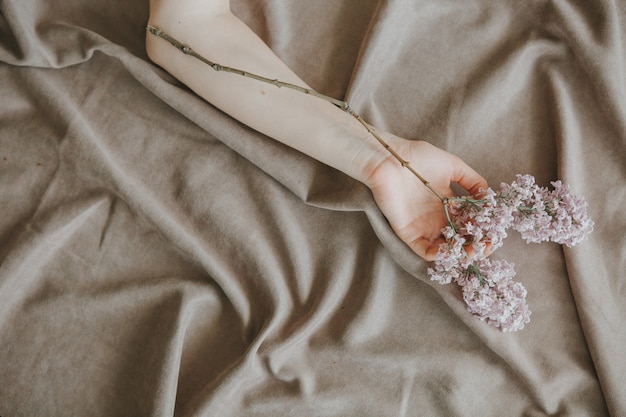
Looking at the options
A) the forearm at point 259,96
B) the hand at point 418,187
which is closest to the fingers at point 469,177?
the hand at point 418,187

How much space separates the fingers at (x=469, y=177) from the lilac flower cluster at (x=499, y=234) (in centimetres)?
3

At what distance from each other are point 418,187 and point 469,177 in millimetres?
97

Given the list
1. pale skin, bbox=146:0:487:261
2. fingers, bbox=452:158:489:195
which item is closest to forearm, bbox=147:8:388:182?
pale skin, bbox=146:0:487:261

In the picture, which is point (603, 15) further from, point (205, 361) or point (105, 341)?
point (105, 341)

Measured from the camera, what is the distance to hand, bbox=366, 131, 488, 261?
0.92 meters

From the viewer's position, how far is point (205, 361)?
38.6 inches

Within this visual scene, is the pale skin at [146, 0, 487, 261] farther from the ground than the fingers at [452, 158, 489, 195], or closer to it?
closer to it

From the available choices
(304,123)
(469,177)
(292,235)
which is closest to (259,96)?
(304,123)

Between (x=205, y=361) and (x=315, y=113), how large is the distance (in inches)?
21.0

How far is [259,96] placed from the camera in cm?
94

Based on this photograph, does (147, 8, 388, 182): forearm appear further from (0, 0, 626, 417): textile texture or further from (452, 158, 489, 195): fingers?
(452, 158, 489, 195): fingers

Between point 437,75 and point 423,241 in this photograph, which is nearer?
point 423,241

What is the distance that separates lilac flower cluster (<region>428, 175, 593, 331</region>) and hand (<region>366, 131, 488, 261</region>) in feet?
0.14

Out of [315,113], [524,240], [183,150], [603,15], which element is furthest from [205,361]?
[603,15]
